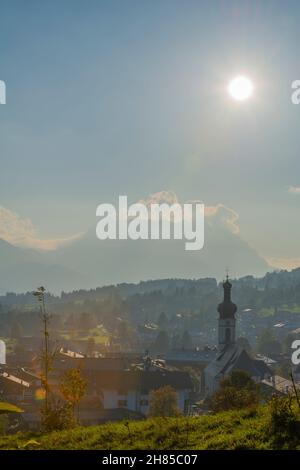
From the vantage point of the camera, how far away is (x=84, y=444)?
13.0 metres

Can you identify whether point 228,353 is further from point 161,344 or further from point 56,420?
point 161,344

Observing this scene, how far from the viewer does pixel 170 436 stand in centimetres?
1273

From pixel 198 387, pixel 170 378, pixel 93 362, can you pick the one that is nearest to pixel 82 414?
pixel 170 378

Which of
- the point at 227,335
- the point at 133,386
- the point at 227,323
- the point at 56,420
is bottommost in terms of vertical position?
the point at 133,386

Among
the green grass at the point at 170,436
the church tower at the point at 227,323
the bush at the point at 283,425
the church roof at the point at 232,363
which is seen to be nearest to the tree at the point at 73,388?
the green grass at the point at 170,436

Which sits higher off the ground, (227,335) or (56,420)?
(227,335)

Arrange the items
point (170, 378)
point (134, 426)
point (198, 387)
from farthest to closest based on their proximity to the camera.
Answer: point (198, 387), point (170, 378), point (134, 426)

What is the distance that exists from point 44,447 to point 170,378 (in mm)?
61940

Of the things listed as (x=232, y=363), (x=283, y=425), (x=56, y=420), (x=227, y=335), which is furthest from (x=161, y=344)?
(x=283, y=425)

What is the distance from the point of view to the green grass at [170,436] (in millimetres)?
11570
